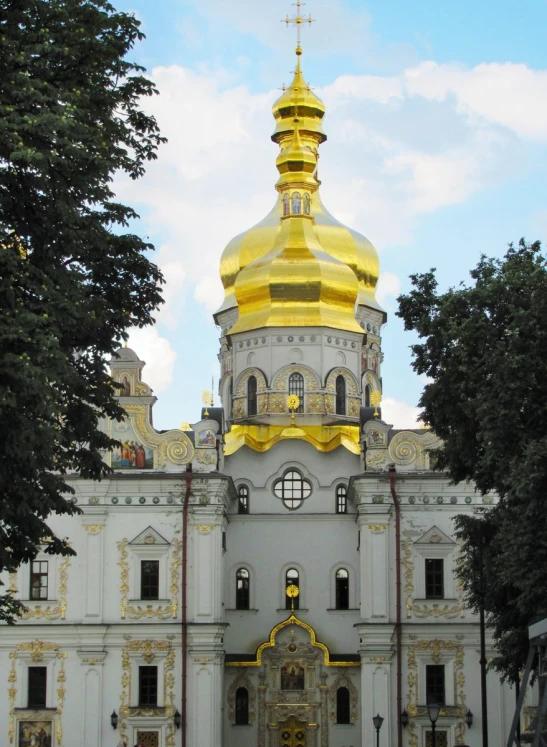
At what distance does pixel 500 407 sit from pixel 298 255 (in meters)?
26.4

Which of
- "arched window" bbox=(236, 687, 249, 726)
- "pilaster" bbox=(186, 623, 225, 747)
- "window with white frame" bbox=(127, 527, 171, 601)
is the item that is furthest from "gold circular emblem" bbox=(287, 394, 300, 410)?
"arched window" bbox=(236, 687, 249, 726)

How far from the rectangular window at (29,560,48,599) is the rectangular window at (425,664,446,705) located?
1196 cm

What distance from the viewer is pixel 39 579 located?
148 feet

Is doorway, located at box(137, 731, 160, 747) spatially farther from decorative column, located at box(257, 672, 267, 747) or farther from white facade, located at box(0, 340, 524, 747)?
decorative column, located at box(257, 672, 267, 747)

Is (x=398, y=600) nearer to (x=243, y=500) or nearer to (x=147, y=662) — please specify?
(x=243, y=500)

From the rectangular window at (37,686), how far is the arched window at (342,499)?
440 inches

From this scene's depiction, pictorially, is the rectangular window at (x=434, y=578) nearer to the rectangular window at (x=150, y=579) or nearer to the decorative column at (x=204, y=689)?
the decorative column at (x=204, y=689)

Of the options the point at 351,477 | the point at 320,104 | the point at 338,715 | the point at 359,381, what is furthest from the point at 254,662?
the point at 320,104

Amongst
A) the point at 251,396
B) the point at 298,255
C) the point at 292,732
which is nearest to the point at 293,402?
the point at 251,396

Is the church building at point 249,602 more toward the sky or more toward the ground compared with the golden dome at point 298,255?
more toward the ground

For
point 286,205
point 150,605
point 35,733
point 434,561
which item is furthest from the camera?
point 286,205

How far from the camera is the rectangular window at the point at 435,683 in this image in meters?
44.7

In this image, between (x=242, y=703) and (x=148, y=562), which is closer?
(x=148, y=562)

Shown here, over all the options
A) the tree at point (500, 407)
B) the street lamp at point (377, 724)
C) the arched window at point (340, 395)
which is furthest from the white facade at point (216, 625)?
the tree at point (500, 407)
